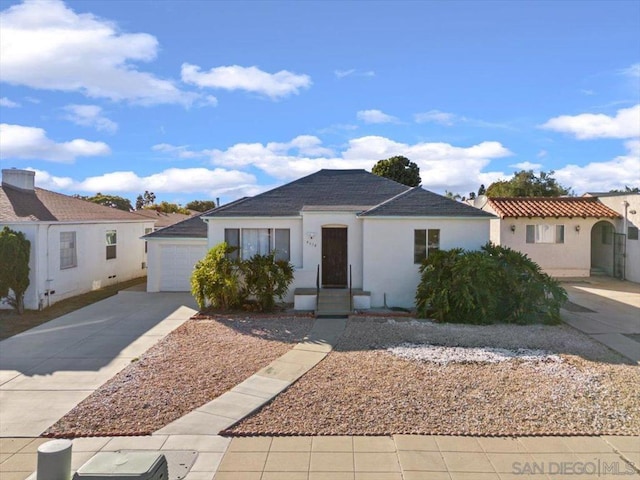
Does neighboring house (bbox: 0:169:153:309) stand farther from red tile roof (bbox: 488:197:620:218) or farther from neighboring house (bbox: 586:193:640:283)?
neighboring house (bbox: 586:193:640:283)

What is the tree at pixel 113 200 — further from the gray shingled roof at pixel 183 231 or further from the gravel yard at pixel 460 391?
the gravel yard at pixel 460 391

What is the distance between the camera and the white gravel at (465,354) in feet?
29.8

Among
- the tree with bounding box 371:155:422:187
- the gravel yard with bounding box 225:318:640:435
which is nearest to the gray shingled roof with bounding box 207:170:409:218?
the gravel yard with bounding box 225:318:640:435

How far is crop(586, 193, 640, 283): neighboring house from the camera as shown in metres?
20.8

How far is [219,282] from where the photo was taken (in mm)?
13617

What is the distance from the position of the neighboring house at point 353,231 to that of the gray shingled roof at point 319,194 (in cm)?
4

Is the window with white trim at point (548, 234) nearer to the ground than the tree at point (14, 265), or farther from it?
farther from it

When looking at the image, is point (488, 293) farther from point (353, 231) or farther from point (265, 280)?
point (265, 280)

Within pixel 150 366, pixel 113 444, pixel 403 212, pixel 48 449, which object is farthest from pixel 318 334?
pixel 48 449

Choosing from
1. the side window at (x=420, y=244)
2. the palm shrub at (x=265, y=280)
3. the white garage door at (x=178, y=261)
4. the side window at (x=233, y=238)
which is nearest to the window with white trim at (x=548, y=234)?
the side window at (x=420, y=244)

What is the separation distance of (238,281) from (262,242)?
2.10 metres

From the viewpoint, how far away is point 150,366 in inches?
346

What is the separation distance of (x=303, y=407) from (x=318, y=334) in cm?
457

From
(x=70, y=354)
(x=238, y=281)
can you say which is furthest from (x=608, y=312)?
(x=70, y=354)
